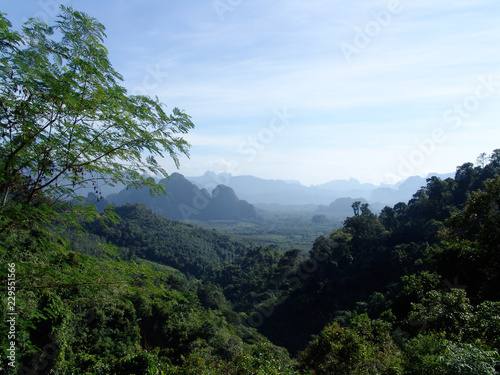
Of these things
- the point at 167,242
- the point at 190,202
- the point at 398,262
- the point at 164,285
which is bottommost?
the point at 167,242

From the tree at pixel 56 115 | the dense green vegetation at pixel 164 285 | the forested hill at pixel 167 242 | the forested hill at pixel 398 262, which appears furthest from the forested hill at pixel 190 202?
the tree at pixel 56 115

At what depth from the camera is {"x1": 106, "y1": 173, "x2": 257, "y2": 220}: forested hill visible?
112 meters

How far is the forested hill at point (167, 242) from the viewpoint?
37.5m

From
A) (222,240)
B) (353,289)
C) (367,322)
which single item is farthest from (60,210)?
(222,240)

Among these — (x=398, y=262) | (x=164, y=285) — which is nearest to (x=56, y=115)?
(x=164, y=285)

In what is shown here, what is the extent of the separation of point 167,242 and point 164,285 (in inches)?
1562

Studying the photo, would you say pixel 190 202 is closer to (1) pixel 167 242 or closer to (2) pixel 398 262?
(1) pixel 167 242

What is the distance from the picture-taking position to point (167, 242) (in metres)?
42.8

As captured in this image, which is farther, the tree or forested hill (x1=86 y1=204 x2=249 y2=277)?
forested hill (x1=86 y1=204 x2=249 y2=277)

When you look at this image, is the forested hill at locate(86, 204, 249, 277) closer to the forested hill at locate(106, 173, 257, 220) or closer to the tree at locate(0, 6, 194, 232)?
the tree at locate(0, 6, 194, 232)

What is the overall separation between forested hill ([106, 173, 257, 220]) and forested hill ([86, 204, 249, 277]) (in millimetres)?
58166

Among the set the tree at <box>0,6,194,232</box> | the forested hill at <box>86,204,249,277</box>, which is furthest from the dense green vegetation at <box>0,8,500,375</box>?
the forested hill at <box>86,204,249,277</box>

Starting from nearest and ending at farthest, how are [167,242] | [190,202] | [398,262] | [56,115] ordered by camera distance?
1. [56,115]
2. [398,262]
3. [167,242]
4. [190,202]

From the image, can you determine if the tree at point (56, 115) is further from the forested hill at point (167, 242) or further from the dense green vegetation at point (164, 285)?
the forested hill at point (167, 242)
